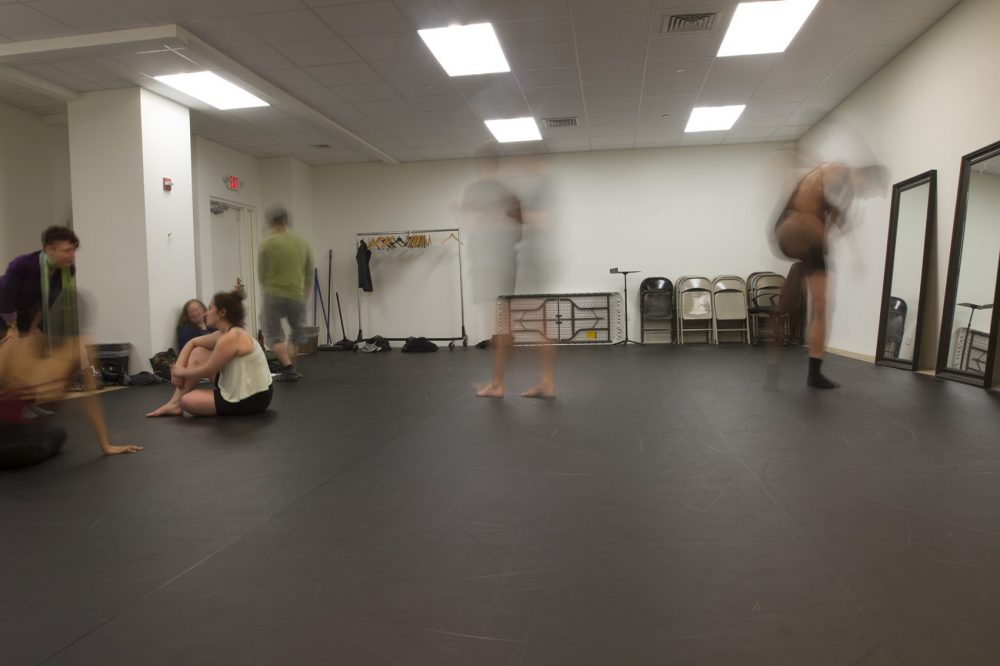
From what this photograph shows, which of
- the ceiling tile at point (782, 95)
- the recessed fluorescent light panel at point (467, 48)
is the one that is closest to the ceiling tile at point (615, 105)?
the ceiling tile at point (782, 95)

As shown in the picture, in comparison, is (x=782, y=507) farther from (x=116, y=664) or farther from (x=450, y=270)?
(x=450, y=270)

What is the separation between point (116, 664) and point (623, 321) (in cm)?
809

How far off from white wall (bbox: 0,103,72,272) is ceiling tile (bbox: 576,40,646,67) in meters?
5.60

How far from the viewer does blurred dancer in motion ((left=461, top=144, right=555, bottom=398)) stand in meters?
3.63

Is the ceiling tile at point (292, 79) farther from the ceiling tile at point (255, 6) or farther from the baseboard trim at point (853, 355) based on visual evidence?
the baseboard trim at point (853, 355)

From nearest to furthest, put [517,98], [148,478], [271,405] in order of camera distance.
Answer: [148,478] → [271,405] → [517,98]

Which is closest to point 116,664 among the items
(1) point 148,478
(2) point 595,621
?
(2) point 595,621

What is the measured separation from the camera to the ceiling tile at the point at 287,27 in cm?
448

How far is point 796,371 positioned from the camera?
187 inches

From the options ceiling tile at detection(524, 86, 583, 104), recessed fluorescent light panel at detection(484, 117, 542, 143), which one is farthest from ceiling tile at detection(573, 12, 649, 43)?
recessed fluorescent light panel at detection(484, 117, 542, 143)

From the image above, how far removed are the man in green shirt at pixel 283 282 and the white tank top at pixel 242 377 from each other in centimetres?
164

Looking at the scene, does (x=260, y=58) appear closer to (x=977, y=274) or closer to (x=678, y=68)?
(x=678, y=68)

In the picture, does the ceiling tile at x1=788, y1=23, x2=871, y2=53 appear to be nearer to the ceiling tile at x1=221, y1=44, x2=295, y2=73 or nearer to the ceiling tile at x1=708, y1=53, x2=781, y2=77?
the ceiling tile at x1=708, y1=53, x2=781, y2=77

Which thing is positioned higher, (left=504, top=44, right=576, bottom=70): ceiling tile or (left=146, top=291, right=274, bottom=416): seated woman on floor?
(left=504, top=44, right=576, bottom=70): ceiling tile
